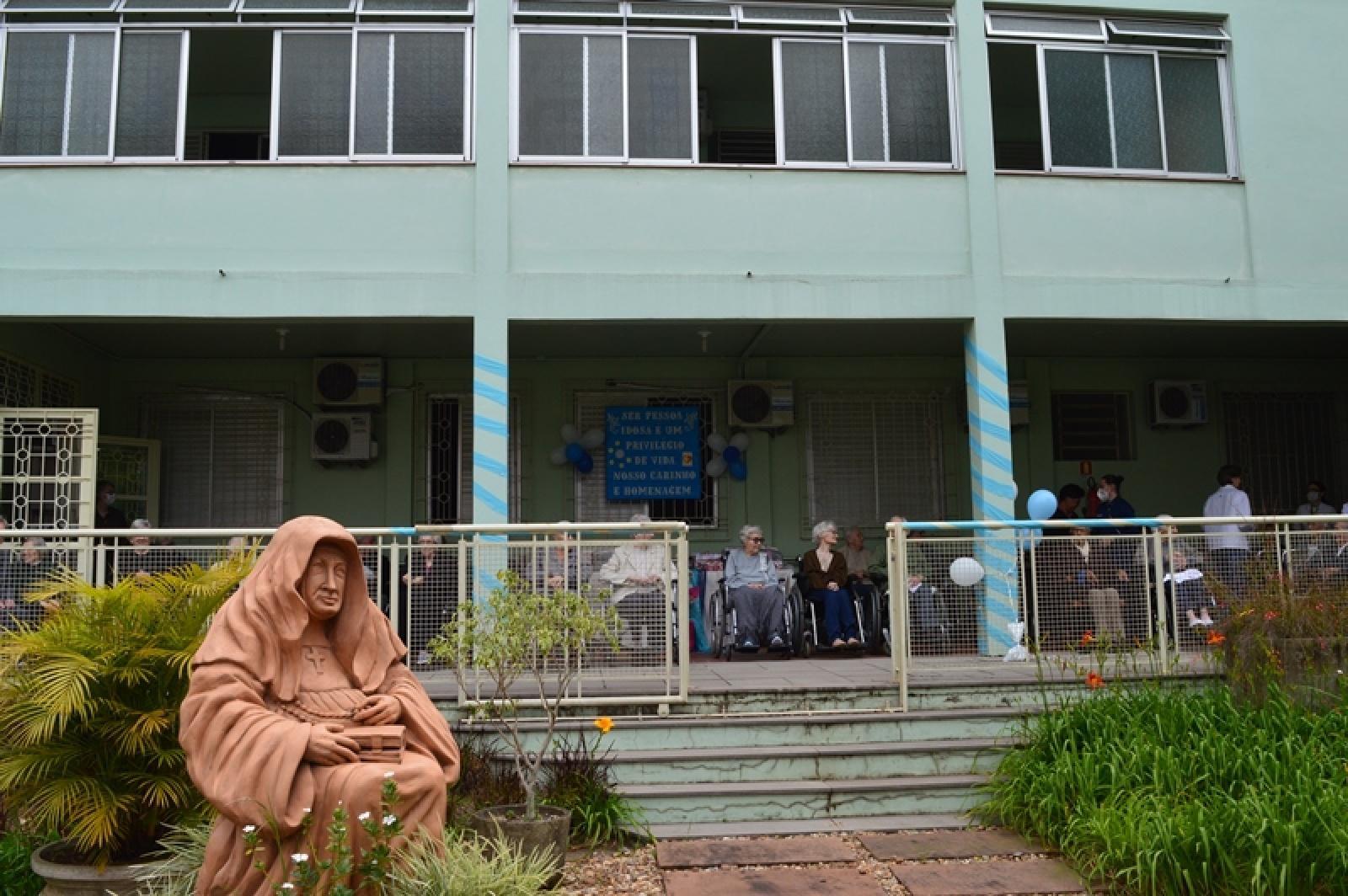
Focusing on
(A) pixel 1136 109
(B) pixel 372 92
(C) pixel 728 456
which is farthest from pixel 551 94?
(A) pixel 1136 109

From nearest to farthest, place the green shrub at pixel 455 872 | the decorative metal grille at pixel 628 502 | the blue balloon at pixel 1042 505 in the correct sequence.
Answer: the green shrub at pixel 455 872 < the blue balloon at pixel 1042 505 < the decorative metal grille at pixel 628 502

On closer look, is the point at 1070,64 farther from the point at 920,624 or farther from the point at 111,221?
the point at 111,221

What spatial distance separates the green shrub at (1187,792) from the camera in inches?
199

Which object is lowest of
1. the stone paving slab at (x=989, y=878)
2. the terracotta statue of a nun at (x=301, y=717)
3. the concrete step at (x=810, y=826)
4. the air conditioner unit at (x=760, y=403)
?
the stone paving slab at (x=989, y=878)

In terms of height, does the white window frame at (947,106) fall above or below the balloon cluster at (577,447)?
above

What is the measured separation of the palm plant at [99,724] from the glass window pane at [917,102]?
295 inches

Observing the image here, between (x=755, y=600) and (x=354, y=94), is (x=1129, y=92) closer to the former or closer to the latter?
(x=755, y=600)

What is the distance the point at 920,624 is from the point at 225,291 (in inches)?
247

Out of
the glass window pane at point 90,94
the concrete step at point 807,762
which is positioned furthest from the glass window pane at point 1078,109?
the glass window pane at point 90,94

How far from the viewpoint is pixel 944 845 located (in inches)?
236

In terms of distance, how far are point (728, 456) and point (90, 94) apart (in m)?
7.05

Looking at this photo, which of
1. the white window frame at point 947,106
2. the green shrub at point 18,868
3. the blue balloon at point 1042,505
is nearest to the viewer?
the green shrub at point 18,868

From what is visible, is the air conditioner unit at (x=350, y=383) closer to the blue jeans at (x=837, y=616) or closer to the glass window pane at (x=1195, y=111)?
the blue jeans at (x=837, y=616)

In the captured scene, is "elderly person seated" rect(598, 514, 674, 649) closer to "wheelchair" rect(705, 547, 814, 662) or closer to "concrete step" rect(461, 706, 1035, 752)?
"concrete step" rect(461, 706, 1035, 752)
